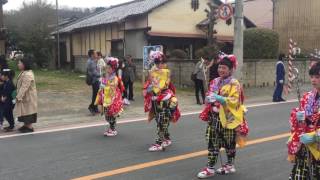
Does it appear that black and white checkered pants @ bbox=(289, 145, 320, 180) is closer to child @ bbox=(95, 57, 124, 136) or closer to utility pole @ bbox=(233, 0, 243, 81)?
child @ bbox=(95, 57, 124, 136)

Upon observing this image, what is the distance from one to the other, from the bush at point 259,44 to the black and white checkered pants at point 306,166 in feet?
61.6

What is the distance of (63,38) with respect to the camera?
1375 inches

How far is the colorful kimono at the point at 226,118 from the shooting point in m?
6.25

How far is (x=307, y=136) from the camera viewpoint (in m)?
4.39

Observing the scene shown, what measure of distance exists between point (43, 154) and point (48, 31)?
90.8 feet

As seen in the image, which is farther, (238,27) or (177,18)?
(177,18)

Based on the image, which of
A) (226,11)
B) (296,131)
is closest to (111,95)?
(296,131)

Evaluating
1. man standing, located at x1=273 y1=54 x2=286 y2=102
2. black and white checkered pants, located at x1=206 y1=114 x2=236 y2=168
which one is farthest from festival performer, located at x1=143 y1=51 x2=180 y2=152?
man standing, located at x1=273 y1=54 x2=286 y2=102

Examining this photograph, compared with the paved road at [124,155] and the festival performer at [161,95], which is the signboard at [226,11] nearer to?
the paved road at [124,155]

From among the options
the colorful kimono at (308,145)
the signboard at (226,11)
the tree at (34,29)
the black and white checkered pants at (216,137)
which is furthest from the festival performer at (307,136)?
the tree at (34,29)

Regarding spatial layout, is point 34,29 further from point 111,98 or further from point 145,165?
point 145,165

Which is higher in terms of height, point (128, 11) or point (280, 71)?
point (128, 11)

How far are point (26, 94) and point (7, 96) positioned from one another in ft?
2.39

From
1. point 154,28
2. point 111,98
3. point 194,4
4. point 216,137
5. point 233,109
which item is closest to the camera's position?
point 233,109
